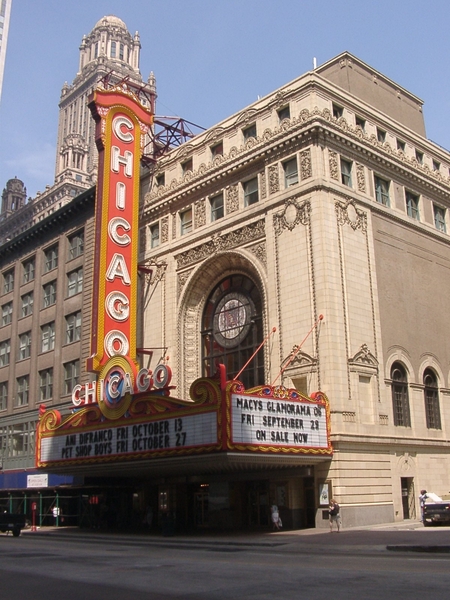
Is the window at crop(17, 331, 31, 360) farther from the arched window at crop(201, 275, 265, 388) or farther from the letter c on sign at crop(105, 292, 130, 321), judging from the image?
the arched window at crop(201, 275, 265, 388)

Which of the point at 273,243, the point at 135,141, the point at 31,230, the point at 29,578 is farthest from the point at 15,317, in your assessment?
the point at 29,578

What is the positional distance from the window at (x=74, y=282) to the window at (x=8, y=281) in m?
11.0

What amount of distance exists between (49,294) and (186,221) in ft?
56.5

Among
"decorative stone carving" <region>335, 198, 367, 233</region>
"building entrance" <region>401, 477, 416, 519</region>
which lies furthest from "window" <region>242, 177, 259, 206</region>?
"building entrance" <region>401, 477, 416, 519</region>

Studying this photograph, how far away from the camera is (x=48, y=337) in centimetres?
5153

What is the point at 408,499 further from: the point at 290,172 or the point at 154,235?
the point at 154,235

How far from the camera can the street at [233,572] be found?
11203 mm

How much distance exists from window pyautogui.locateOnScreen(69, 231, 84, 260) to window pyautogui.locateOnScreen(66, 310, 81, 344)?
4.93 m

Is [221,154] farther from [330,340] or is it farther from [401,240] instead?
[330,340]

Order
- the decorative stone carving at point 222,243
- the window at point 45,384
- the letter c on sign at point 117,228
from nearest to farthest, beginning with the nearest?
1. the decorative stone carving at point 222,243
2. the letter c on sign at point 117,228
3. the window at point 45,384

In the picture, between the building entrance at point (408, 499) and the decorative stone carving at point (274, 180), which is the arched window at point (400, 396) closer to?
the building entrance at point (408, 499)

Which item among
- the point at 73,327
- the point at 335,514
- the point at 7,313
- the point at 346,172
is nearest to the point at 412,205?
the point at 346,172

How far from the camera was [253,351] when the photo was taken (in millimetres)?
35844

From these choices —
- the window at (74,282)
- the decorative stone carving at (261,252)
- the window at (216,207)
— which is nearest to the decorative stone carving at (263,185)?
the decorative stone carving at (261,252)
